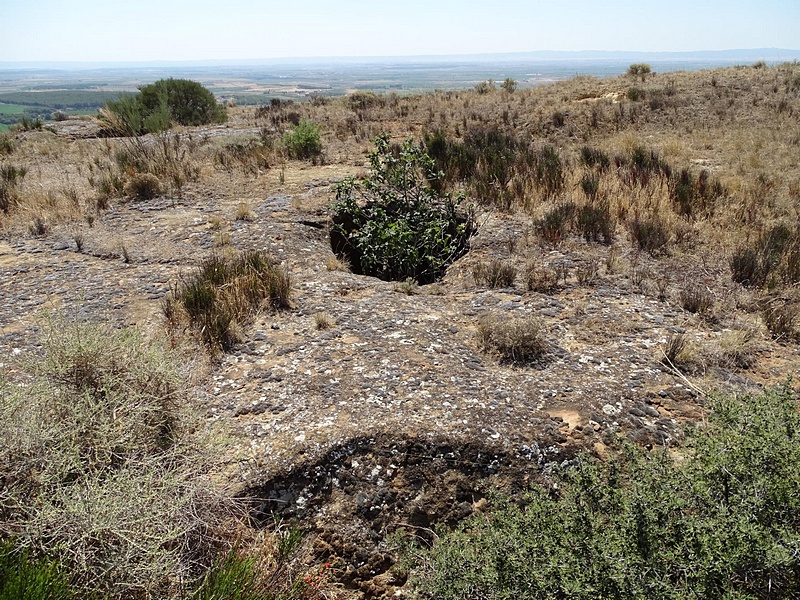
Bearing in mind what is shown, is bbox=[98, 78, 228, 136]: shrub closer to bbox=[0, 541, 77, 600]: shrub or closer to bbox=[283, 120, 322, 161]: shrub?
bbox=[283, 120, 322, 161]: shrub

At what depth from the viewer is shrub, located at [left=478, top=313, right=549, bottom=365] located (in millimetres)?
4383

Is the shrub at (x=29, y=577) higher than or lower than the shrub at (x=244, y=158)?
lower

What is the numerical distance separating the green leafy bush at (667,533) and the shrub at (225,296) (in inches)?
108

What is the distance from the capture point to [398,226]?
6.73m

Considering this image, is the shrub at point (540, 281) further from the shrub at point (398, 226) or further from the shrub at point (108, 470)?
the shrub at point (108, 470)

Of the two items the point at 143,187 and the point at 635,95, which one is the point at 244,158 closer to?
the point at 143,187

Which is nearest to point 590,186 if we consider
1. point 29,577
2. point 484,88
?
point 29,577

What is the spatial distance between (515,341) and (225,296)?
2.86 m

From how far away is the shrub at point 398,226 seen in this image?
21.8ft

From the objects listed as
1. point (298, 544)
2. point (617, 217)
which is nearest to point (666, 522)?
point (298, 544)

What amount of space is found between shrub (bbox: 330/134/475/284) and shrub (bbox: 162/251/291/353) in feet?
5.24

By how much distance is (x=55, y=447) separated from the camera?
2.59 metres

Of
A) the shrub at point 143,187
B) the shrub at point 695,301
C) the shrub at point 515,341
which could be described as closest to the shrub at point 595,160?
the shrub at point 695,301

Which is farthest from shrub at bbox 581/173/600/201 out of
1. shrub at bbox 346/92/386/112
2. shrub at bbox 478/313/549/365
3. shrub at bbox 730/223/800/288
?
shrub at bbox 346/92/386/112
